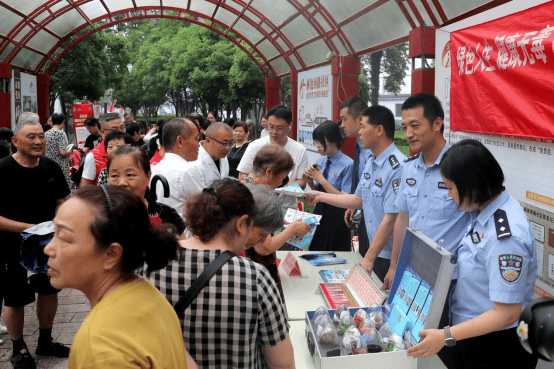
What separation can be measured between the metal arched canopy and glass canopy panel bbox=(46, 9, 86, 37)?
0.09 feet

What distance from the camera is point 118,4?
13.0 m

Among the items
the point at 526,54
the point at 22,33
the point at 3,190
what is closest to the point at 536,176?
the point at 526,54

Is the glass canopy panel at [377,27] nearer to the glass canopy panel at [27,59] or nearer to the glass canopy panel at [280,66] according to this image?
the glass canopy panel at [280,66]

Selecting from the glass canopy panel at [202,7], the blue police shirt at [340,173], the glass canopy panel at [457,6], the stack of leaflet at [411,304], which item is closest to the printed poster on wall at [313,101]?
the glass canopy panel at [202,7]

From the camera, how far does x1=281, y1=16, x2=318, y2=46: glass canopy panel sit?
9.17 m

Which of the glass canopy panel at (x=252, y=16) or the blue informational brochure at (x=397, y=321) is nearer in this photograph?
the blue informational brochure at (x=397, y=321)

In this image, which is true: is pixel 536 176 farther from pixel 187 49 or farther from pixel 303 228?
pixel 187 49

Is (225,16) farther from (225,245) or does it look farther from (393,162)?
(225,245)

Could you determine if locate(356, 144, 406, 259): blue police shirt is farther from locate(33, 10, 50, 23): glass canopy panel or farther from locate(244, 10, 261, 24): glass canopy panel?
locate(33, 10, 50, 23): glass canopy panel

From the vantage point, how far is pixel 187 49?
72.3ft

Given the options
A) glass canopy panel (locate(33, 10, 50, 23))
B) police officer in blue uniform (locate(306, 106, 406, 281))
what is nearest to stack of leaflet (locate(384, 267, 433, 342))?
police officer in blue uniform (locate(306, 106, 406, 281))

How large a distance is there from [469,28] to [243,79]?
16964 millimetres

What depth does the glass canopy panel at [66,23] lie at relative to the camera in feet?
39.7

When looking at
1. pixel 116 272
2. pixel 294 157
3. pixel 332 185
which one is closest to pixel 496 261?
pixel 116 272
